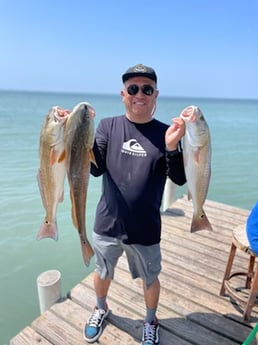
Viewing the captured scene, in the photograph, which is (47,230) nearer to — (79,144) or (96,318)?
(79,144)

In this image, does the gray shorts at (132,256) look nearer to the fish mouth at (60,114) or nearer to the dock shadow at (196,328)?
the dock shadow at (196,328)

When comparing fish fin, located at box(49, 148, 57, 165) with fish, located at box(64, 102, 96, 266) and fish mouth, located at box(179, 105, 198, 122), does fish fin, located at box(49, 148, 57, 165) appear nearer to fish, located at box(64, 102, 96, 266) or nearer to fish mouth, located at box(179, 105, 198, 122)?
fish, located at box(64, 102, 96, 266)

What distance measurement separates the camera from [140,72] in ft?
7.16

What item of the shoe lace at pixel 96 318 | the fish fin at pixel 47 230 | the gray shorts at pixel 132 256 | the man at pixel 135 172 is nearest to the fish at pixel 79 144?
the fish fin at pixel 47 230

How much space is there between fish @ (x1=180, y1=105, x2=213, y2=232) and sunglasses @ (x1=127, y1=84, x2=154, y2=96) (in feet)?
1.16

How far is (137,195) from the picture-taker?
2.30m

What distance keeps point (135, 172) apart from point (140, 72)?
74 cm

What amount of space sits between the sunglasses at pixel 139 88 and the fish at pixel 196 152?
0.35 m

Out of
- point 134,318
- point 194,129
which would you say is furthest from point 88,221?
point 194,129

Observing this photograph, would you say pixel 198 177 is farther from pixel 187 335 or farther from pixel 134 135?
pixel 187 335

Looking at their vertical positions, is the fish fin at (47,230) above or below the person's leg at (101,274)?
above

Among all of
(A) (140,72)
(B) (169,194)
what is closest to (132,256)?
Result: (A) (140,72)

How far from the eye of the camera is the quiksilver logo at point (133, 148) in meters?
2.28

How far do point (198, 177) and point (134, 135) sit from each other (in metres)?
0.59
